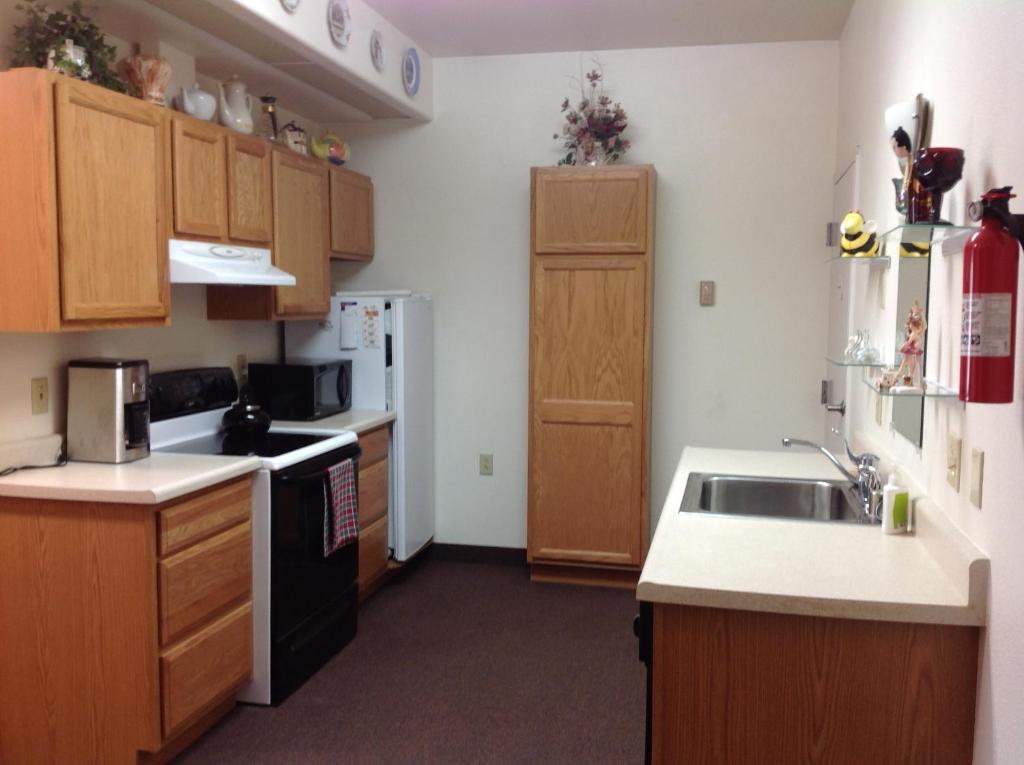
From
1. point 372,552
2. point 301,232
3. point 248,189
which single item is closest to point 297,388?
point 301,232

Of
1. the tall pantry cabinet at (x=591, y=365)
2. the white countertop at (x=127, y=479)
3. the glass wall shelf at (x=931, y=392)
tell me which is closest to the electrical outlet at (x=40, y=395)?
the white countertop at (x=127, y=479)

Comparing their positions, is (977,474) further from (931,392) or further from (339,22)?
(339,22)

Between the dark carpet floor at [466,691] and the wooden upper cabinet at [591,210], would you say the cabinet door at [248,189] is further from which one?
the dark carpet floor at [466,691]

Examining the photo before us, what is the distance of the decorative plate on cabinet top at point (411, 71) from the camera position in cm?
422

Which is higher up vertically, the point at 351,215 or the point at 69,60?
the point at 69,60

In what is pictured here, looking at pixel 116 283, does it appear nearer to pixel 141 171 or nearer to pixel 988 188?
pixel 141 171

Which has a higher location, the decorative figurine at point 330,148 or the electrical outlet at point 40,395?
the decorative figurine at point 330,148

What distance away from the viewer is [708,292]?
4.37m

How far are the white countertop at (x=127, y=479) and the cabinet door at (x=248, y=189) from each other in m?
0.95

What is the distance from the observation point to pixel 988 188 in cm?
169

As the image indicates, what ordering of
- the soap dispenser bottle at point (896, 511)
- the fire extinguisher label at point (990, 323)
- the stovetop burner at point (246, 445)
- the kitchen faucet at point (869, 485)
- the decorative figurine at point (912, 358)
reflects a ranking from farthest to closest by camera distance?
the stovetop burner at point (246, 445) → the kitchen faucet at point (869, 485) → the soap dispenser bottle at point (896, 511) → the decorative figurine at point (912, 358) → the fire extinguisher label at point (990, 323)

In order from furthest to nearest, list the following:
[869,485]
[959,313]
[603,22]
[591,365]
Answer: [591,365] → [603,22] → [869,485] → [959,313]

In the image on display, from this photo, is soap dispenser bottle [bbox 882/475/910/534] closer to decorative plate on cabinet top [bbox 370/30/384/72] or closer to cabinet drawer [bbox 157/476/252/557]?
cabinet drawer [bbox 157/476/252/557]

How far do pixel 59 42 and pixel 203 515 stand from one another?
4.74 feet
